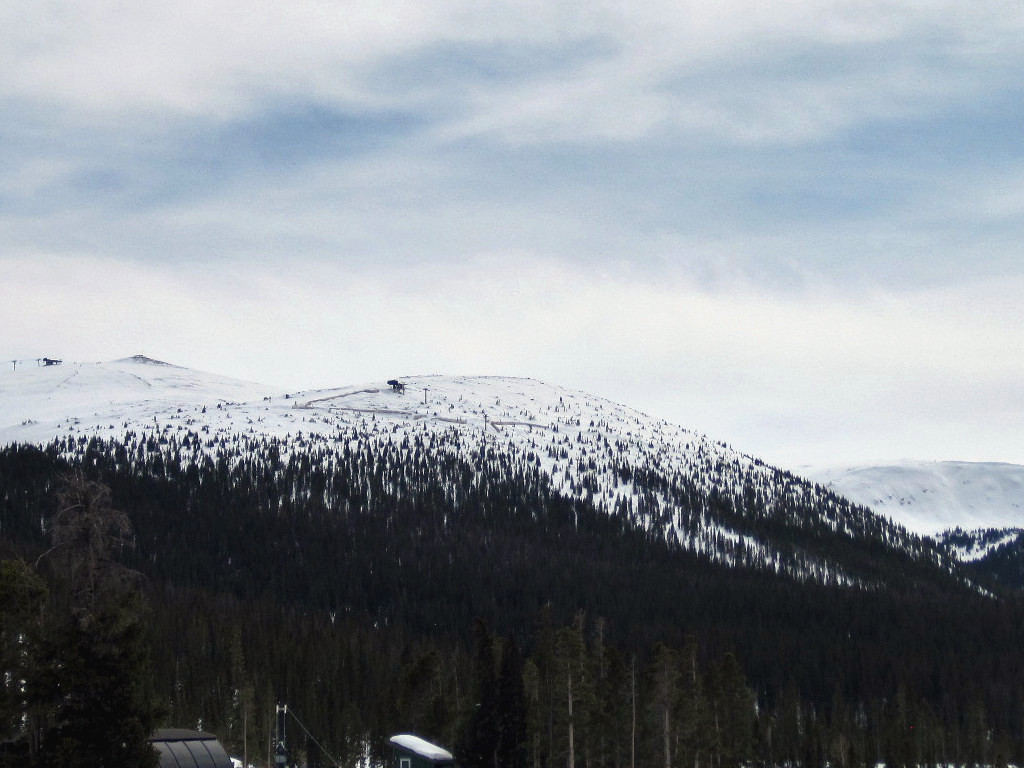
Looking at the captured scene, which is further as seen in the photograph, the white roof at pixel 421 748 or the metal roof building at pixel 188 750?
the white roof at pixel 421 748

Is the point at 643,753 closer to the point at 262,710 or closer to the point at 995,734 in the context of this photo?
the point at 262,710

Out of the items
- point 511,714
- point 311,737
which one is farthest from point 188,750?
point 311,737

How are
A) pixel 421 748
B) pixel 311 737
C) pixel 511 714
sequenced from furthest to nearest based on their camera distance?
pixel 311 737, pixel 511 714, pixel 421 748

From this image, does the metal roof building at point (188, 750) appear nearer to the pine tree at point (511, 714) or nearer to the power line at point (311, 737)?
the pine tree at point (511, 714)

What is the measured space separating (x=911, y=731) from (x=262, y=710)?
7079 centimetres

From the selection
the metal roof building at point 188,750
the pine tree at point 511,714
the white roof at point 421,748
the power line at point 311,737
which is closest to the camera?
the metal roof building at point 188,750

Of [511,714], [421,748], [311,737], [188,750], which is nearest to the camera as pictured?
[188,750]

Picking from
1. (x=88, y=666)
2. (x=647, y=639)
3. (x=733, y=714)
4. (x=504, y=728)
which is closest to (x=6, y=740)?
(x=88, y=666)

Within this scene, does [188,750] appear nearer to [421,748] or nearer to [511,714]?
[421,748]

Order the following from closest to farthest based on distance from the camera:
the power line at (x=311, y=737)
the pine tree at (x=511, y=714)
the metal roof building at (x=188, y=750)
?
the metal roof building at (x=188, y=750) < the pine tree at (x=511, y=714) < the power line at (x=311, y=737)

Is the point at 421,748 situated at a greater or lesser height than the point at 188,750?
lesser

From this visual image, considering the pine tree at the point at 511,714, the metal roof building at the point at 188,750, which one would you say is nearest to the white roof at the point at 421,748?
the metal roof building at the point at 188,750

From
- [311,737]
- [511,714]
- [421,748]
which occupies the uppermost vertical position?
[421,748]

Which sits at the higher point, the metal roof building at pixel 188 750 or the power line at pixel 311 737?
the metal roof building at pixel 188 750
